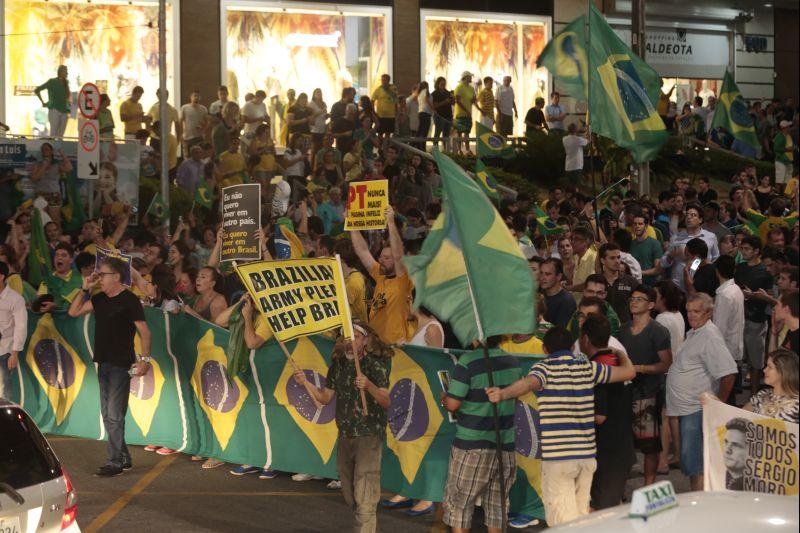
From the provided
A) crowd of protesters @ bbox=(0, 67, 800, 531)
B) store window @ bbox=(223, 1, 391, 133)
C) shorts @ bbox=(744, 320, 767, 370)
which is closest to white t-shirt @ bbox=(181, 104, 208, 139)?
crowd of protesters @ bbox=(0, 67, 800, 531)

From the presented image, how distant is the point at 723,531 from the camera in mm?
4930

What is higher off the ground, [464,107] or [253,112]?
[464,107]

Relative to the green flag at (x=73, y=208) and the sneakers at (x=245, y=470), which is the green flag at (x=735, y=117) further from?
the green flag at (x=73, y=208)

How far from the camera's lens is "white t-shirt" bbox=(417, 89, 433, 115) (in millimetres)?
26016

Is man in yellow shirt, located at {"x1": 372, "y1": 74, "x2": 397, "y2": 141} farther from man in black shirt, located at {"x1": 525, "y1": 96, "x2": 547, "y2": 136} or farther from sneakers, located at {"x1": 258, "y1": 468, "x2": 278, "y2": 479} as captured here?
sneakers, located at {"x1": 258, "y1": 468, "x2": 278, "y2": 479}

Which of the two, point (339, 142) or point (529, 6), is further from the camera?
point (529, 6)

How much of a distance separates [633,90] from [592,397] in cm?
572

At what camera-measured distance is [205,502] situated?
10.1 metres

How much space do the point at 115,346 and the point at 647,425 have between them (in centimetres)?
462

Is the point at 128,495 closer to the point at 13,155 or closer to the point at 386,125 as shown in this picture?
the point at 13,155

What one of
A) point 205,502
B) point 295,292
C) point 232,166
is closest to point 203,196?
point 232,166

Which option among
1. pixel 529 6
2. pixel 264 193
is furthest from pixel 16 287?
pixel 529 6

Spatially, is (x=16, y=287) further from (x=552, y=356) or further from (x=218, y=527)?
(x=552, y=356)

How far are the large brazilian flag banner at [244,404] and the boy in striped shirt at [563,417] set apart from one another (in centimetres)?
129
